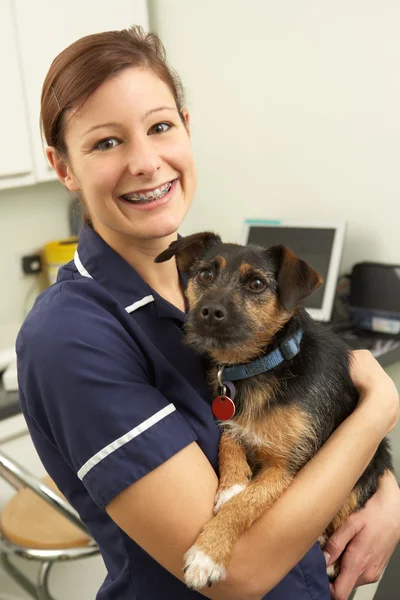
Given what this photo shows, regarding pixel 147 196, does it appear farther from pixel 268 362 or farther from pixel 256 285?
pixel 268 362

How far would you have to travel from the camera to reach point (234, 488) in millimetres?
1079

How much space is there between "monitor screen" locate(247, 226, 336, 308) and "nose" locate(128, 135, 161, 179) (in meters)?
1.39

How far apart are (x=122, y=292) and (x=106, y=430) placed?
316 mm

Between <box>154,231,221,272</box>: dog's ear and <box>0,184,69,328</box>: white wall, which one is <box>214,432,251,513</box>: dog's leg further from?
<box>0,184,69,328</box>: white wall

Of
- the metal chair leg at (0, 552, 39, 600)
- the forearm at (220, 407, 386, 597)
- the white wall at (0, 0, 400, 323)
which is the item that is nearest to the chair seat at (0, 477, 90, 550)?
the metal chair leg at (0, 552, 39, 600)

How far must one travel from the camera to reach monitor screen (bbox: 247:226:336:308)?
252cm

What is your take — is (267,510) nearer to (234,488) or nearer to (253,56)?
(234,488)

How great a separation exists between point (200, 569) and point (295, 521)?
0.16 metres

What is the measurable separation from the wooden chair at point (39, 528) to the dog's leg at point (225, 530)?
71 cm

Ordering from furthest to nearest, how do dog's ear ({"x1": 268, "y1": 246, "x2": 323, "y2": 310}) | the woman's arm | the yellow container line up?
the yellow container → dog's ear ({"x1": 268, "y1": 246, "x2": 323, "y2": 310}) → the woman's arm

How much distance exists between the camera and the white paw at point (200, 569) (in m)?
0.92

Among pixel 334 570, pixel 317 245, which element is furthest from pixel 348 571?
pixel 317 245

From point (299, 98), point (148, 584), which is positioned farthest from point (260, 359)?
point (299, 98)

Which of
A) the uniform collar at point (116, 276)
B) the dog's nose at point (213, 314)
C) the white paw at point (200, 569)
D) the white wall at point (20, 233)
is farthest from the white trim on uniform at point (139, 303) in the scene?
the white wall at point (20, 233)
